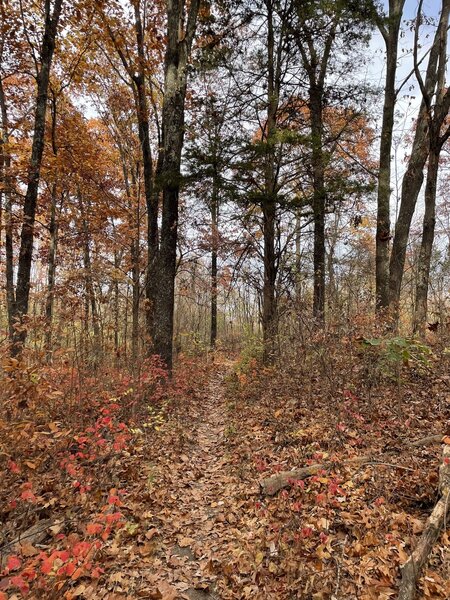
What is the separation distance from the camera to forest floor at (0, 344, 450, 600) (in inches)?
111

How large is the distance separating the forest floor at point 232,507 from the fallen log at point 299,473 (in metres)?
0.07

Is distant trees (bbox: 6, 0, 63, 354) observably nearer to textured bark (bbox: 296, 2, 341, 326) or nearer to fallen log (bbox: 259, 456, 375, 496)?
textured bark (bbox: 296, 2, 341, 326)

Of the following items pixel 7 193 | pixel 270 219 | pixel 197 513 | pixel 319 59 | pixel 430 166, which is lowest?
pixel 197 513

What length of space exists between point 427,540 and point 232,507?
2108 mm

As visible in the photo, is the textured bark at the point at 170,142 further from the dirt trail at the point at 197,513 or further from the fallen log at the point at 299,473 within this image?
the fallen log at the point at 299,473

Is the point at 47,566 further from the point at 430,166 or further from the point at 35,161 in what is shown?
the point at 430,166

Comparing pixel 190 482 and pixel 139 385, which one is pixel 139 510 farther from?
pixel 139 385

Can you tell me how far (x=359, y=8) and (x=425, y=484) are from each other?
9.15 m

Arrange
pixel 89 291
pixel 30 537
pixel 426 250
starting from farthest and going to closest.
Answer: pixel 89 291, pixel 426 250, pixel 30 537

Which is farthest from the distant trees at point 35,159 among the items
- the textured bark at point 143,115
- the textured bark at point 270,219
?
the textured bark at point 270,219

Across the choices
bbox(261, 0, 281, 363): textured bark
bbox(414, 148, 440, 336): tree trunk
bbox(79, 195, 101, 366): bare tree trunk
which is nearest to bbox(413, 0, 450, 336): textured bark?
bbox(414, 148, 440, 336): tree trunk

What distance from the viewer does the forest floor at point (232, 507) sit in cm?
282

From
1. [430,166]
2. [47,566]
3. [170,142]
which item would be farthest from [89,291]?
[430,166]

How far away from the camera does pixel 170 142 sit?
7.85 m
